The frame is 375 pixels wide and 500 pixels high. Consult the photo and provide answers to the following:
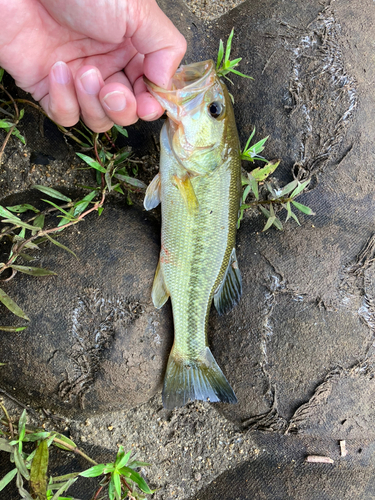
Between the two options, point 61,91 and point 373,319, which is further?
Answer: point 373,319

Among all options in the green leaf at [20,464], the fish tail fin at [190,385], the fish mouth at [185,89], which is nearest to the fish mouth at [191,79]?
the fish mouth at [185,89]

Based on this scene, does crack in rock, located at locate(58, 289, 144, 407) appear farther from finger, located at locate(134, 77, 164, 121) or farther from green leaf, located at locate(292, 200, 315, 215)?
green leaf, located at locate(292, 200, 315, 215)

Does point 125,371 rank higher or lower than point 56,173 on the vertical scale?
lower

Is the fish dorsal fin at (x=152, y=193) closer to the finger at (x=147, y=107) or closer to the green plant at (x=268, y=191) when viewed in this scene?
the finger at (x=147, y=107)

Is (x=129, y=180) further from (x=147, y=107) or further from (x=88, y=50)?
(x=88, y=50)

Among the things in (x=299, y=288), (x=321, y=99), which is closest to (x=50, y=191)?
(x=299, y=288)

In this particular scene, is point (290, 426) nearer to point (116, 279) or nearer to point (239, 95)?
point (116, 279)

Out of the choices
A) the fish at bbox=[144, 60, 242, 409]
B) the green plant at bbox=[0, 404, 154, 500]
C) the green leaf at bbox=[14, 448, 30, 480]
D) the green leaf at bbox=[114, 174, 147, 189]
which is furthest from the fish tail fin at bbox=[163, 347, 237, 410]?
the green leaf at bbox=[114, 174, 147, 189]

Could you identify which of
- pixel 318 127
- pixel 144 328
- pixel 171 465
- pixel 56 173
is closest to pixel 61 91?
pixel 56 173
